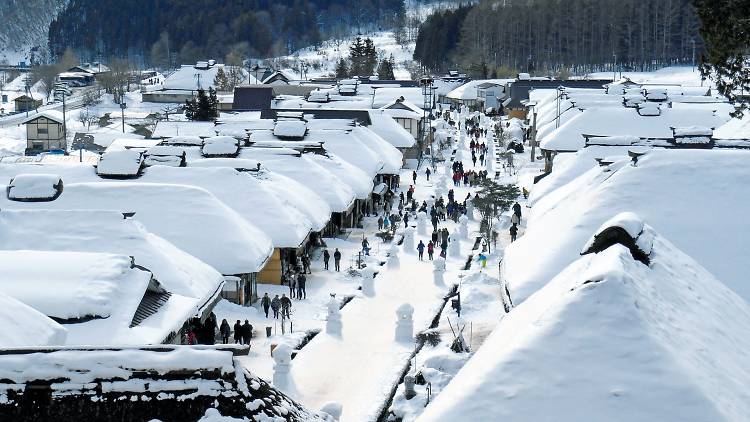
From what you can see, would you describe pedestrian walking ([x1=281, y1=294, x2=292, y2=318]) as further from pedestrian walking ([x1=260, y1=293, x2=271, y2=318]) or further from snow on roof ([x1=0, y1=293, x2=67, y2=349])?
snow on roof ([x1=0, y1=293, x2=67, y2=349])

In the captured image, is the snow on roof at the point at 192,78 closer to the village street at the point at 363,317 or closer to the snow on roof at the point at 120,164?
the village street at the point at 363,317

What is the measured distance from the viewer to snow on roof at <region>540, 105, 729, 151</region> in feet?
153

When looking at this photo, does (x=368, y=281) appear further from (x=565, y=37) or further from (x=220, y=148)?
(x=565, y=37)

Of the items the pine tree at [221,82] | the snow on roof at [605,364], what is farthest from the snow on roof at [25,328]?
the pine tree at [221,82]

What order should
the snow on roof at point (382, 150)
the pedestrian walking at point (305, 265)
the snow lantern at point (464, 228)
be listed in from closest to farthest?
the pedestrian walking at point (305, 265) → the snow lantern at point (464, 228) → the snow on roof at point (382, 150)

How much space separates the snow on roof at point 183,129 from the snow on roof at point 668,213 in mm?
31850

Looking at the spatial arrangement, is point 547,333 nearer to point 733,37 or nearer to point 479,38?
point 733,37

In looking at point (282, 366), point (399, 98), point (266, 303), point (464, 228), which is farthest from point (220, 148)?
point (399, 98)

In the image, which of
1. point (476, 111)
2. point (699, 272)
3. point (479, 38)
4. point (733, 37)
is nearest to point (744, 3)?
point (733, 37)

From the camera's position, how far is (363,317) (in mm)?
25016

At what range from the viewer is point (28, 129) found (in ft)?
252

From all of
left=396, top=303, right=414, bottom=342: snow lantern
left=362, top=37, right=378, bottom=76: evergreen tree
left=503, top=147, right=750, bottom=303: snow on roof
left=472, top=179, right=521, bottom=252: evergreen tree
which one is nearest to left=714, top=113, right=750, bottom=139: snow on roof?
left=472, top=179, right=521, bottom=252: evergreen tree

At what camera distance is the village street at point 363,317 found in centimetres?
1942

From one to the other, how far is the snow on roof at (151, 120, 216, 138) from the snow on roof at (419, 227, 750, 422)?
4414 cm
